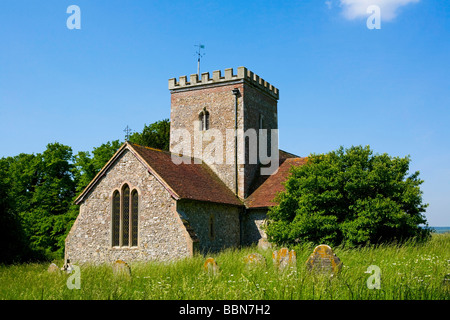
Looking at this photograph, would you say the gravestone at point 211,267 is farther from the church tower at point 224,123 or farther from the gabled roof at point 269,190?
the church tower at point 224,123

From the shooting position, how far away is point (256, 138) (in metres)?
28.2

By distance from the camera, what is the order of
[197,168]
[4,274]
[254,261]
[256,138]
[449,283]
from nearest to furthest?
[449,283] < [254,261] < [4,274] < [197,168] < [256,138]

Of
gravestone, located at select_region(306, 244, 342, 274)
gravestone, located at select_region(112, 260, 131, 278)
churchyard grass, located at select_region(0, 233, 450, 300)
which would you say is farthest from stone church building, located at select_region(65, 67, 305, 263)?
gravestone, located at select_region(306, 244, 342, 274)

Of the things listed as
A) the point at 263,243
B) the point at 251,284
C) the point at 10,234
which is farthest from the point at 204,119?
the point at 251,284

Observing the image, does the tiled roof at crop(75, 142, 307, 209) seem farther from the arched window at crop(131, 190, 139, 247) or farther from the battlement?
the battlement

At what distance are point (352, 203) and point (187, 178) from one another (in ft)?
27.3

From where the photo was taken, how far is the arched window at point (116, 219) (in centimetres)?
2156

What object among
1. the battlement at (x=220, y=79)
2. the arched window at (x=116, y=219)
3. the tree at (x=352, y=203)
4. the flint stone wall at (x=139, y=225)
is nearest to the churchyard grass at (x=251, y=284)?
the tree at (x=352, y=203)

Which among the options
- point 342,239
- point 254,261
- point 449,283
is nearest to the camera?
point 449,283

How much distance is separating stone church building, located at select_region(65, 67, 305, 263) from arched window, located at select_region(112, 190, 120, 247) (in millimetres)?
48

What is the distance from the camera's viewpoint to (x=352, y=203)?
19.6 m
